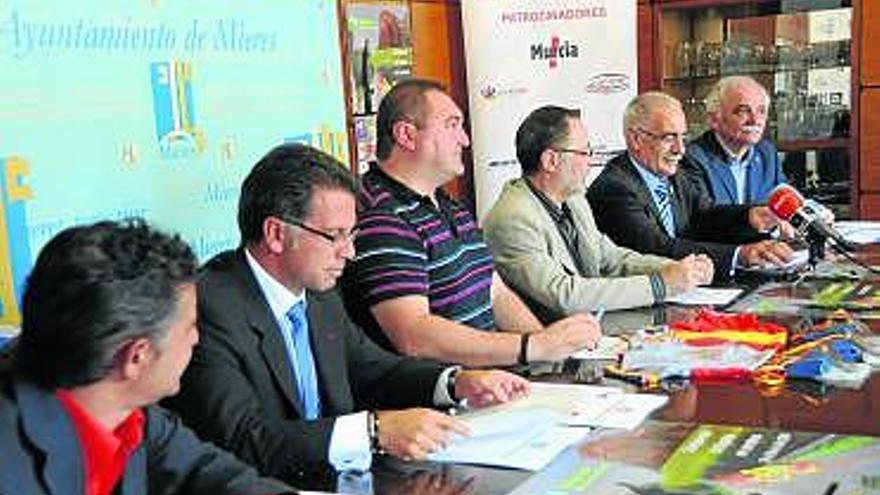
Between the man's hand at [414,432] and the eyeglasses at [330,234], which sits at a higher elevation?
the eyeglasses at [330,234]

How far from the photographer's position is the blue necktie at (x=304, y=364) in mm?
2066

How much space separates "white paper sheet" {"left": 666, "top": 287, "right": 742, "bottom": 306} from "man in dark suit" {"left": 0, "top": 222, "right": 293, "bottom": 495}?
1856 mm

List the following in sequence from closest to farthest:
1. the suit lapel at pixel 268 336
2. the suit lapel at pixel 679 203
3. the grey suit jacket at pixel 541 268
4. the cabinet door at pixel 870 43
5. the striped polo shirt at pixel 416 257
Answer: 1. the suit lapel at pixel 268 336
2. the striped polo shirt at pixel 416 257
3. the grey suit jacket at pixel 541 268
4. the suit lapel at pixel 679 203
5. the cabinet door at pixel 870 43

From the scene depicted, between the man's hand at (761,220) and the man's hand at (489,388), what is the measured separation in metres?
2.15

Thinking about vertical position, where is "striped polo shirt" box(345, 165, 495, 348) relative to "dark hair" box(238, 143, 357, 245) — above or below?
below

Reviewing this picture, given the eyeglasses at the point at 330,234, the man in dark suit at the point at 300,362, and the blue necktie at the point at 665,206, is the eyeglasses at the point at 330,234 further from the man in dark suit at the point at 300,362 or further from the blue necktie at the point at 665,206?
the blue necktie at the point at 665,206

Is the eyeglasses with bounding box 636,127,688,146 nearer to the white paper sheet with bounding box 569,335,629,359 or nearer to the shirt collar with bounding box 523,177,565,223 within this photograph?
A: the shirt collar with bounding box 523,177,565,223

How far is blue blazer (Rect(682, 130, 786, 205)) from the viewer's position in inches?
173

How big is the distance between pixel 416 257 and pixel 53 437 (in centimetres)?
130

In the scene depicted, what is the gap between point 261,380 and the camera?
Answer: 6.35 feet

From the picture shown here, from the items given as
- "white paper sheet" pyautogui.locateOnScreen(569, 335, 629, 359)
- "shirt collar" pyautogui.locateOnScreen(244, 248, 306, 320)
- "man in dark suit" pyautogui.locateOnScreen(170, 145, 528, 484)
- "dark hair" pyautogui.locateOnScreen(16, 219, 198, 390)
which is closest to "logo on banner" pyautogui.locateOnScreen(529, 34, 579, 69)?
"white paper sheet" pyautogui.locateOnScreen(569, 335, 629, 359)

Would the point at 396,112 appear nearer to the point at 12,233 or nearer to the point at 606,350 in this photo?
the point at 606,350

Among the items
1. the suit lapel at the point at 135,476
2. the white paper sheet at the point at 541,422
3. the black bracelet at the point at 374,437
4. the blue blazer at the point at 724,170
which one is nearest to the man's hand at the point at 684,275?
the white paper sheet at the point at 541,422

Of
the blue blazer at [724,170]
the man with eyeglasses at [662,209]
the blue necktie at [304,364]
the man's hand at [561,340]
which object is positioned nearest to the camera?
the blue necktie at [304,364]
